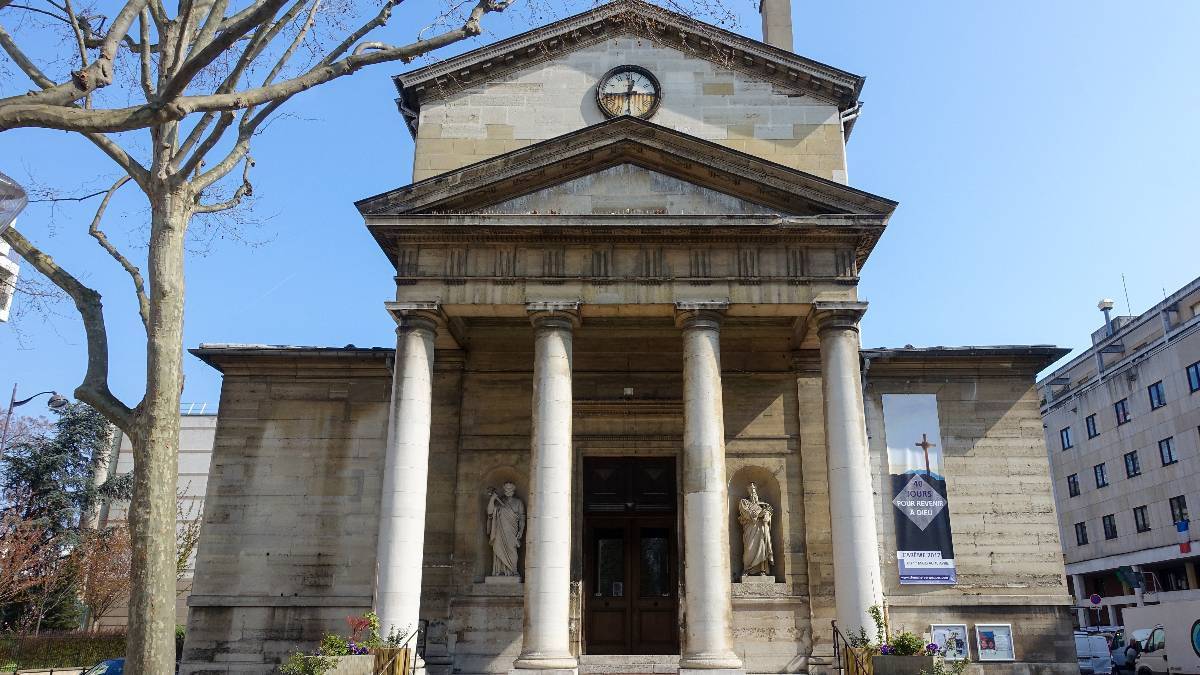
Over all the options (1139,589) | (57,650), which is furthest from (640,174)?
(1139,589)

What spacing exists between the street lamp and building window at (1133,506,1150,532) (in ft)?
159

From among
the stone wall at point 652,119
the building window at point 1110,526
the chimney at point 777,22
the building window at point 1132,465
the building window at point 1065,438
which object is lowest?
the building window at point 1110,526

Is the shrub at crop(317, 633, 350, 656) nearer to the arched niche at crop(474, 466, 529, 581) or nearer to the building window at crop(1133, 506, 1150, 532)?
the arched niche at crop(474, 466, 529, 581)

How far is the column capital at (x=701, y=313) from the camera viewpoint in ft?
56.5

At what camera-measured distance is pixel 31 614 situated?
34.2 metres

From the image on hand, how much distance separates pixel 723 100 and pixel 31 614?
1235 inches

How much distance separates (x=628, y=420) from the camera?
20.5m

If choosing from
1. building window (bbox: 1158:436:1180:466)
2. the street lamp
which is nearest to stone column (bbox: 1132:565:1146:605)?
building window (bbox: 1158:436:1180:466)

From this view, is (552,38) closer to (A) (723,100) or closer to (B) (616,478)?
→ (A) (723,100)

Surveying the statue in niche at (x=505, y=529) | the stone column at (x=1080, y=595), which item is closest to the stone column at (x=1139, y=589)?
the stone column at (x=1080, y=595)

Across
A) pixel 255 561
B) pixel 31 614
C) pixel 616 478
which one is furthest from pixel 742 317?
pixel 31 614

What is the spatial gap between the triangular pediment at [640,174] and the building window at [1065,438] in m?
40.1

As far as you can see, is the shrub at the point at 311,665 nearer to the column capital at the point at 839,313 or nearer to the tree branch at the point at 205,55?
the tree branch at the point at 205,55

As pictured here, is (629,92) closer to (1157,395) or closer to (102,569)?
(102,569)
